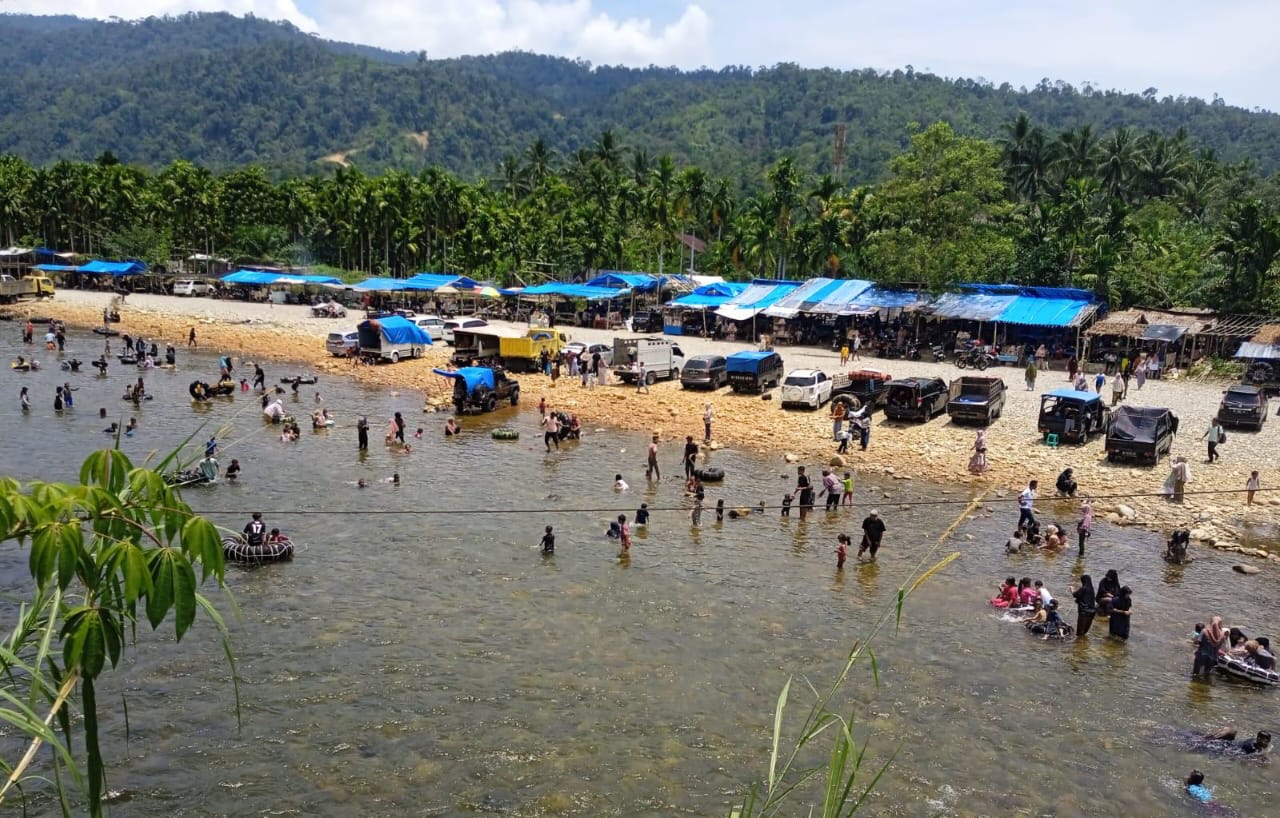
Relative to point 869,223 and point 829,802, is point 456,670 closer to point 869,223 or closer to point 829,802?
point 829,802

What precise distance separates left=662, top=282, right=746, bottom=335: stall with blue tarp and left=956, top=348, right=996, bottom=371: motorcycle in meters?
15.5

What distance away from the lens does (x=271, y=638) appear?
Answer: 60.0 ft

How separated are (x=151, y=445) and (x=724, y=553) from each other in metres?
21.1

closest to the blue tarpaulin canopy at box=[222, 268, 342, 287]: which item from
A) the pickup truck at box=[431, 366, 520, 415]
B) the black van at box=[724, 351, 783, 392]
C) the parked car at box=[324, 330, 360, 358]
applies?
the parked car at box=[324, 330, 360, 358]

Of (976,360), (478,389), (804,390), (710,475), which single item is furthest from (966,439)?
(478,389)

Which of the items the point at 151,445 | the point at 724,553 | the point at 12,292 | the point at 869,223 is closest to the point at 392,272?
the point at 12,292

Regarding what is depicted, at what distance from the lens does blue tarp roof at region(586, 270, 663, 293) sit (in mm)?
65662

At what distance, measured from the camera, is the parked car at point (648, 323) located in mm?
62281

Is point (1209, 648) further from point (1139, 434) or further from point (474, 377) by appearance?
point (474, 377)

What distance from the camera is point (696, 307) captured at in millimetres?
58062

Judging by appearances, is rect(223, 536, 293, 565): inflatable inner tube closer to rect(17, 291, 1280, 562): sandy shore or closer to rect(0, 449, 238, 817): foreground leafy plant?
rect(17, 291, 1280, 562): sandy shore

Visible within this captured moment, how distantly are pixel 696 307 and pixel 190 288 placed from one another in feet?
157

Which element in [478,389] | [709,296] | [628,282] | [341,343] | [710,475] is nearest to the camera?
[710,475]

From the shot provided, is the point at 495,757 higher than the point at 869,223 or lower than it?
lower
